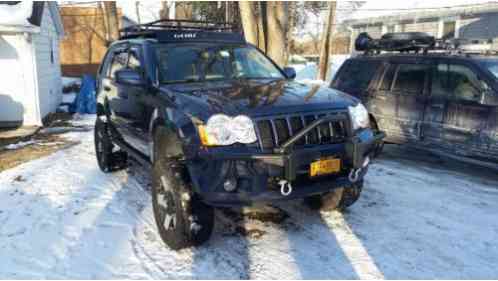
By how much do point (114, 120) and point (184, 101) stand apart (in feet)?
7.99

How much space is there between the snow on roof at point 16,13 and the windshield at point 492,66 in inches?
400

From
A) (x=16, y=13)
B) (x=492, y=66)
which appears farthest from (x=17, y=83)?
(x=492, y=66)

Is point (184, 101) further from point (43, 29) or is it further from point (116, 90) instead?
point (43, 29)

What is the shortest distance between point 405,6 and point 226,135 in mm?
20609

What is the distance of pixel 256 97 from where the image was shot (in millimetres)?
3752

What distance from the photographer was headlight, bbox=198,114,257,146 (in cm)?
334

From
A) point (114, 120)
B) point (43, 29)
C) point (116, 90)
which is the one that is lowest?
point (114, 120)

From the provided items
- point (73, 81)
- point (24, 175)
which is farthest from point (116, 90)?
point (73, 81)

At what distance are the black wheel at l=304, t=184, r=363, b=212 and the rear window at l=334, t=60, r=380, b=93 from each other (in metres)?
3.32

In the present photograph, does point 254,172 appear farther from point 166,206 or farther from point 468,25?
point 468,25

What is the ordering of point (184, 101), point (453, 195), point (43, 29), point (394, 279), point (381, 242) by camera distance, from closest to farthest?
point (394, 279) < point (184, 101) < point (381, 242) < point (453, 195) < point (43, 29)

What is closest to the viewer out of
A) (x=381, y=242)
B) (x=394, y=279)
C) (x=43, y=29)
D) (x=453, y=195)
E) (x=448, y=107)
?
(x=394, y=279)

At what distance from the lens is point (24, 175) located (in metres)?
6.30

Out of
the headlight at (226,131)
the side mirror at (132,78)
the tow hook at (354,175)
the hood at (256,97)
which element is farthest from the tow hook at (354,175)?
the side mirror at (132,78)
